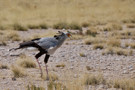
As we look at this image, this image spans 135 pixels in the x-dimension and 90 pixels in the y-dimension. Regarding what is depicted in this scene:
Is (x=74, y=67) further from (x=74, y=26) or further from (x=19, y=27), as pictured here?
(x=74, y=26)

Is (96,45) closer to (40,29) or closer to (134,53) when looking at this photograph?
(134,53)

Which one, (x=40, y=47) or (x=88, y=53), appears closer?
(x=40, y=47)

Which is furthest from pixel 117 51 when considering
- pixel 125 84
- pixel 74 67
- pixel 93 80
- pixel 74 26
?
pixel 74 26

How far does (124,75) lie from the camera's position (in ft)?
34.1

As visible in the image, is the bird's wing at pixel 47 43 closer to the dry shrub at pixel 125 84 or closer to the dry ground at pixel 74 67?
the dry ground at pixel 74 67

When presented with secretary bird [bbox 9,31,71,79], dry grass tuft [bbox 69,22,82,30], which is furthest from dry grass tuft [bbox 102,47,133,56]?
dry grass tuft [bbox 69,22,82,30]

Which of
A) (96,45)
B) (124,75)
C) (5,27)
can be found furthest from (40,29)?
(124,75)

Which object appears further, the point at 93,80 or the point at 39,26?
the point at 39,26

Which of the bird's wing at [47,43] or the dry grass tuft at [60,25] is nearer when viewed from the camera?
the bird's wing at [47,43]

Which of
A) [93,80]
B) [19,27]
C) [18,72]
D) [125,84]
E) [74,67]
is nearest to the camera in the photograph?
[125,84]

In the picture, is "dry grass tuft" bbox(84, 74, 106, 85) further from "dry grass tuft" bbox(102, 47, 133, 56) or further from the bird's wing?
"dry grass tuft" bbox(102, 47, 133, 56)

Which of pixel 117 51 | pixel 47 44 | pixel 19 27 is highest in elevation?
pixel 47 44

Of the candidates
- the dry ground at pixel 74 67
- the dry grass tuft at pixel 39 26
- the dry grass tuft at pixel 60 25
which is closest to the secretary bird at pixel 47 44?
the dry ground at pixel 74 67

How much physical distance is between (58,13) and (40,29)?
8859 millimetres
